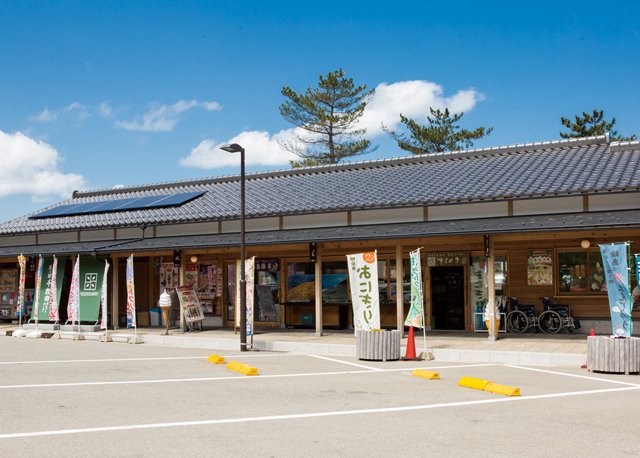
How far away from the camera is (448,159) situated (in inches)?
805

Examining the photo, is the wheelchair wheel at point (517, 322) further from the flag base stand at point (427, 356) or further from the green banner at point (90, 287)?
the green banner at point (90, 287)

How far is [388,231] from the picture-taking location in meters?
15.3

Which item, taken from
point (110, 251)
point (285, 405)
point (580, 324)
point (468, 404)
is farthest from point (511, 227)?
point (110, 251)

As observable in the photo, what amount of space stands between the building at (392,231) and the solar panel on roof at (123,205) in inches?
4.2

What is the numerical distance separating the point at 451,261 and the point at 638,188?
5.25m

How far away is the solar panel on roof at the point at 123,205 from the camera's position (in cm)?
2183

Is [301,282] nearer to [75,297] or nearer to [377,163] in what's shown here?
[377,163]

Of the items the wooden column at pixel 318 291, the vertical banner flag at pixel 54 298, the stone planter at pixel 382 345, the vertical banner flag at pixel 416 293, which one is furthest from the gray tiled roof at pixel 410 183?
the stone planter at pixel 382 345

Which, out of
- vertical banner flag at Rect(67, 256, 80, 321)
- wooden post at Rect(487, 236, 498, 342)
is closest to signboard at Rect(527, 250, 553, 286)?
wooden post at Rect(487, 236, 498, 342)

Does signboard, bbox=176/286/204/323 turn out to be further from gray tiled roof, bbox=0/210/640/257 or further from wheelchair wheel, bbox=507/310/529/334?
wheelchair wheel, bbox=507/310/529/334

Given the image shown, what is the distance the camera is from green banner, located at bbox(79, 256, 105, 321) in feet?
64.1

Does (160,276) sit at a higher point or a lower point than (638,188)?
lower

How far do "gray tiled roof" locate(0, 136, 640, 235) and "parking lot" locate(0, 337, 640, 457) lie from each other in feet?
19.4

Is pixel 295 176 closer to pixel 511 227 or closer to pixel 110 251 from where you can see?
pixel 110 251
